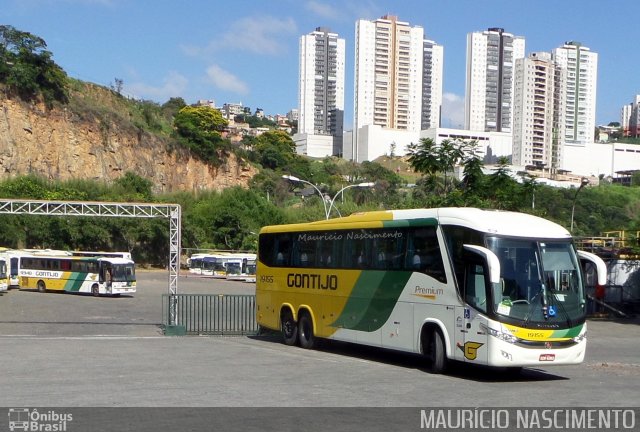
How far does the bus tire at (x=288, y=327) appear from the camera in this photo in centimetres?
2200

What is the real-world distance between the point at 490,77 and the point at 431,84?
15.1 m

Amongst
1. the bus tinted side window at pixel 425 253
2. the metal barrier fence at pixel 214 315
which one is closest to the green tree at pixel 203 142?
the metal barrier fence at pixel 214 315

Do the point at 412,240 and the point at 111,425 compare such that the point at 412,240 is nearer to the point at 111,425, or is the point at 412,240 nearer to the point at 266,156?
the point at 111,425

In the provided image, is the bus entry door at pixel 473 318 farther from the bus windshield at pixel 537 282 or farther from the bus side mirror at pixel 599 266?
the bus side mirror at pixel 599 266

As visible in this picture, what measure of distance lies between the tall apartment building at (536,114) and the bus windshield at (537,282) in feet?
525

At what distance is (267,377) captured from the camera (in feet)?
48.4

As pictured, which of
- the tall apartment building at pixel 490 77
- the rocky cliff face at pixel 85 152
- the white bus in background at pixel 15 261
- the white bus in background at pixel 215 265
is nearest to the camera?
the white bus in background at pixel 15 261

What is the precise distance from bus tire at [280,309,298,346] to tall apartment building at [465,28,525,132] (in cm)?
16745

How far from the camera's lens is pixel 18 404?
36.4 ft

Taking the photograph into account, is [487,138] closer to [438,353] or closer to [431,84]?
[431,84]

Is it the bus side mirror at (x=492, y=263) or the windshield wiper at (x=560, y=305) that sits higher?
the bus side mirror at (x=492, y=263)

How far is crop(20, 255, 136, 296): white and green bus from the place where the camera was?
178ft

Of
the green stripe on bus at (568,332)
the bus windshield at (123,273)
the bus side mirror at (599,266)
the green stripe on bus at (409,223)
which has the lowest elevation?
the bus windshield at (123,273)

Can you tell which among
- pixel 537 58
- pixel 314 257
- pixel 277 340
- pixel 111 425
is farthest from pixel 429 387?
pixel 537 58
